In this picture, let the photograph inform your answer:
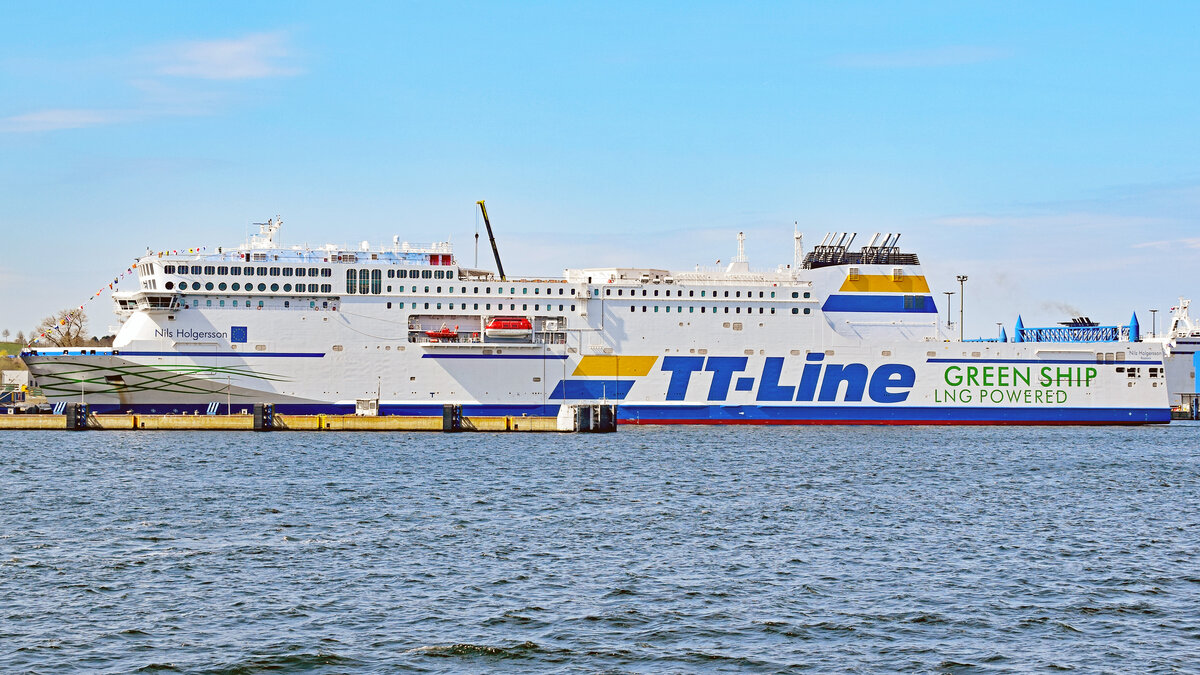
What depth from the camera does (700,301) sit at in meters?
52.1

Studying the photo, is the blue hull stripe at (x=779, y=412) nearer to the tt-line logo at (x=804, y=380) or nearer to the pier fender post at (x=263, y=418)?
the tt-line logo at (x=804, y=380)

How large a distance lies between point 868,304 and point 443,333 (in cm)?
1922

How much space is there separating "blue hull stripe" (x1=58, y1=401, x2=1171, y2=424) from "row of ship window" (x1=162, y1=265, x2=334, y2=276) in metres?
5.48

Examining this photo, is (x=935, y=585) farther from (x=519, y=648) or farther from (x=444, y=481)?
(x=444, y=481)

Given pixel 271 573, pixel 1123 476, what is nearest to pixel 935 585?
pixel 271 573

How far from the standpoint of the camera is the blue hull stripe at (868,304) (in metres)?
53.8

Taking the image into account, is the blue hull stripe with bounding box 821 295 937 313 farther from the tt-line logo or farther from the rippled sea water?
the rippled sea water

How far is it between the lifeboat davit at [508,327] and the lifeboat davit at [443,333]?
53.4 inches

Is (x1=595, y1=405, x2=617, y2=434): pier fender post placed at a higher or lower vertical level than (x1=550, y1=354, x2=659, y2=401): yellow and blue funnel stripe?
lower

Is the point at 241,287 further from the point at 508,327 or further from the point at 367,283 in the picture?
the point at 508,327

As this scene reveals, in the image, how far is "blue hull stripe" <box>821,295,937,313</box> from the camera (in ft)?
176

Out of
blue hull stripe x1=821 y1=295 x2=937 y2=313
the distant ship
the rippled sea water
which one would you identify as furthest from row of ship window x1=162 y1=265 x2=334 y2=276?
the distant ship

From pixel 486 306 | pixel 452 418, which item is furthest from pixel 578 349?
pixel 452 418

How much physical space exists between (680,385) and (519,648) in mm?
37841
